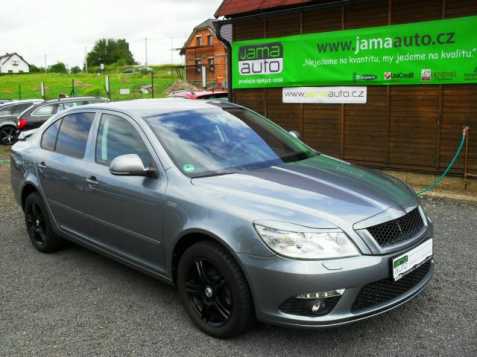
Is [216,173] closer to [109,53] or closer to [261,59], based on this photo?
[261,59]

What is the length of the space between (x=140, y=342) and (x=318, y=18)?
25.4ft

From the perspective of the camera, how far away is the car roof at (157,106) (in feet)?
14.8

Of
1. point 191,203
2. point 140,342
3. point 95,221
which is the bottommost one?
point 140,342

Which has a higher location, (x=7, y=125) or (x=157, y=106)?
(x=157, y=106)

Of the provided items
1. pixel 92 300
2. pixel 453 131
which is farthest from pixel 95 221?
pixel 453 131

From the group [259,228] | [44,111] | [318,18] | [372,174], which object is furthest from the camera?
[44,111]

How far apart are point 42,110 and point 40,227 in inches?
468

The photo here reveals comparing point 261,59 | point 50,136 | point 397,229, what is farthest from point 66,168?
point 261,59

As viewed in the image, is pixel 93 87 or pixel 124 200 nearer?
pixel 124 200

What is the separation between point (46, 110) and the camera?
54.4 feet

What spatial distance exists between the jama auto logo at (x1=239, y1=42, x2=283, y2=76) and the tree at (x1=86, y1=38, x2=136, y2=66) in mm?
116182

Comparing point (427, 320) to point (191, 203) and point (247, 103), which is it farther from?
point (247, 103)

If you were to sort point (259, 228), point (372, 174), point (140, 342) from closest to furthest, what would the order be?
point (259, 228) < point (140, 342) < point (372, 174)

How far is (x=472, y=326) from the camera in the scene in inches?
145
